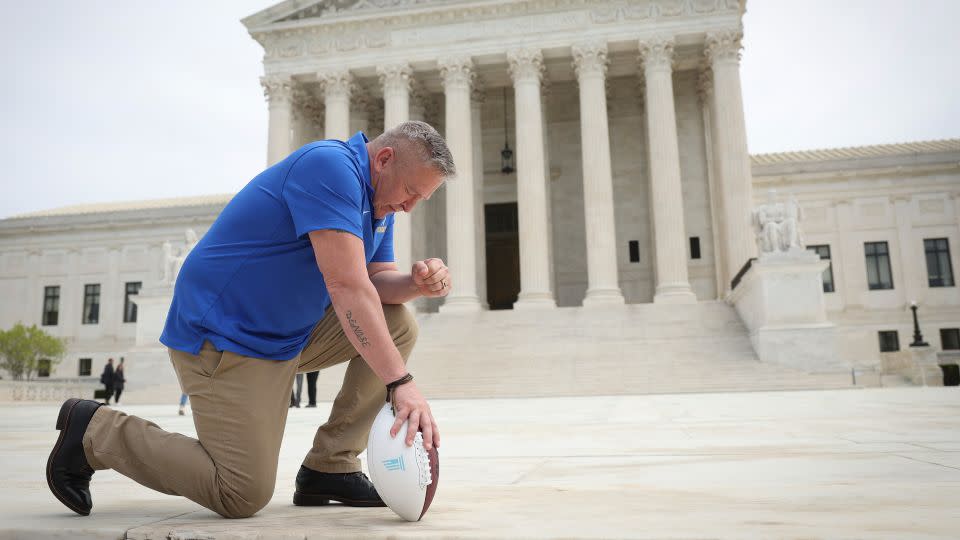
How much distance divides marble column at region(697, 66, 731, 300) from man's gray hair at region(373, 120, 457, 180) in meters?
32.0

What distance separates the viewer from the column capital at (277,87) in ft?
119

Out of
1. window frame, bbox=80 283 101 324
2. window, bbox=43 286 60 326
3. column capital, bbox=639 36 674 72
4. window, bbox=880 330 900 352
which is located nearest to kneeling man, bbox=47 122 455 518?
column capital, bbox=639 36 674 72

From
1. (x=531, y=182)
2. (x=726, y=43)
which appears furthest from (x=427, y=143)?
(x=726, y=43)

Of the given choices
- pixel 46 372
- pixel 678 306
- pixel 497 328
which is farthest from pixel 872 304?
pixel 46 372

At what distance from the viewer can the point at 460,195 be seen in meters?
33.9

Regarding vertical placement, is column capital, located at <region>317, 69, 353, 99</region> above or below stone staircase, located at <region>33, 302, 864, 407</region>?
above

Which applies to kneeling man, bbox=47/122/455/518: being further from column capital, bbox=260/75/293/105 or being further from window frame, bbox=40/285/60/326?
window frame, bbox=40/285/60/326

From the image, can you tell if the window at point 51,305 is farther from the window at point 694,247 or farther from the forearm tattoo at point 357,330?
the forearm tattoo at point 357,330

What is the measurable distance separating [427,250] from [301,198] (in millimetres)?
36141

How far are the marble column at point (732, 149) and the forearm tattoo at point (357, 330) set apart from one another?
3060cm

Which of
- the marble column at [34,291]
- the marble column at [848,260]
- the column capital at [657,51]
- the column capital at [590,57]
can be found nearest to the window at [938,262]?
the marble column at [848,260]

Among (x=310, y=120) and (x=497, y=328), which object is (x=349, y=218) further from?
(x=310, y=120)

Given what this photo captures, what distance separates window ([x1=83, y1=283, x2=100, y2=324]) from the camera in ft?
172

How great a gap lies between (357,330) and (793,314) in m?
22.6
